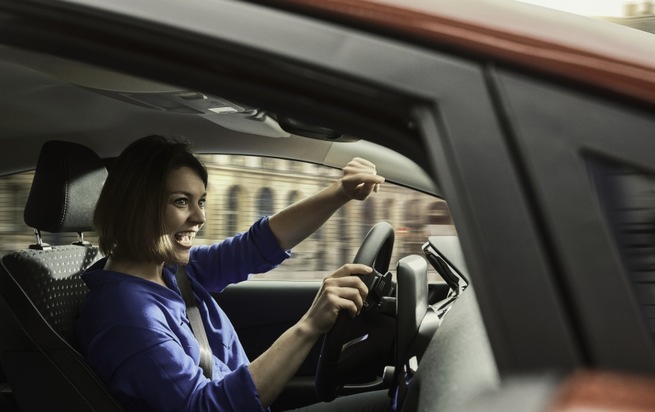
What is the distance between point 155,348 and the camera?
1.58m

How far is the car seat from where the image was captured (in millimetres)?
1742

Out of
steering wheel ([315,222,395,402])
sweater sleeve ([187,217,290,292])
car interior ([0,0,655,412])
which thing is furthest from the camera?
sweater sleeve ([187,217,290,292])

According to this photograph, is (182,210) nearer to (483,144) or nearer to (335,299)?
(335,299)

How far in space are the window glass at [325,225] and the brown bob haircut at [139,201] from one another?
280 mm

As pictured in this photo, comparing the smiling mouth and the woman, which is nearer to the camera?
the woman

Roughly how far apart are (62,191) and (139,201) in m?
0.32

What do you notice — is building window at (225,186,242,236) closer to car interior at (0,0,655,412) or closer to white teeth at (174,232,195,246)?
white teeth at (174,232,195,246)

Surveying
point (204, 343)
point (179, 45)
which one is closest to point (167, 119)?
point (204, 343)

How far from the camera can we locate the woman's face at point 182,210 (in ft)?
6.02

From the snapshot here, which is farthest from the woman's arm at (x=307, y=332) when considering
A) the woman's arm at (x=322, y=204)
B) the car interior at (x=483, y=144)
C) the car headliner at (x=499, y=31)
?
the car headliner at (x=499, y=31)

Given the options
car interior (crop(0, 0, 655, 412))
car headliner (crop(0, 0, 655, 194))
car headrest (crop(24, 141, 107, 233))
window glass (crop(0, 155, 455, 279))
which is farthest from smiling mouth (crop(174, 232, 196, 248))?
car headliner (crop(0, 0, 655, 194))

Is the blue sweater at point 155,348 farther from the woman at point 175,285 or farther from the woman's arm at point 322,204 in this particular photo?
the woman's arm at point 322,204

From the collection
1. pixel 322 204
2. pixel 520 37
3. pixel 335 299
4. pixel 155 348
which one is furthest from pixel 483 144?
pixel 322 204

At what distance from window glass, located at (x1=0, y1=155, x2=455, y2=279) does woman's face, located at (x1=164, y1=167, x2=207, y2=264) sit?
225mm
